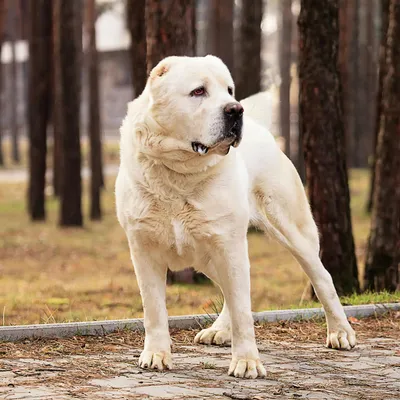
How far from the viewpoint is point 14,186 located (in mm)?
33844

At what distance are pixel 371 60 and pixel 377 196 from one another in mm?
23174

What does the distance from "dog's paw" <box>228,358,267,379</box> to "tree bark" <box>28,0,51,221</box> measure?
17.2 metres

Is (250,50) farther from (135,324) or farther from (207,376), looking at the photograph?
(207,376)

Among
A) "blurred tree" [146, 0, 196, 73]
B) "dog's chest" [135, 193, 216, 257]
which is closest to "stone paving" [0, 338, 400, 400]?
"dog's chest" [135, 193, 216, 257]

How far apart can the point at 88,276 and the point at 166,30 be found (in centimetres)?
502

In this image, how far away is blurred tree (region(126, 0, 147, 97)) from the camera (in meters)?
13.0

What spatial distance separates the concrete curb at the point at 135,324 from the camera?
6.33 m

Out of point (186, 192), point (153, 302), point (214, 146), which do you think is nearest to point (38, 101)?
point (153, 302)

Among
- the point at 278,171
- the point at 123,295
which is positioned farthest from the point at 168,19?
the point at 278,171

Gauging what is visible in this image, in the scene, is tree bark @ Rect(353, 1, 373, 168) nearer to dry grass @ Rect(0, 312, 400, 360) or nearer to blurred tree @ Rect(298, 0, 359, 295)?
blurred tree @ Rect(298, 0, 359, 295)

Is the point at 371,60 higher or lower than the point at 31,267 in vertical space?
higher

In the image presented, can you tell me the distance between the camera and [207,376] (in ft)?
17.6

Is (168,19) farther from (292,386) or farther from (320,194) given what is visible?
(292,386)

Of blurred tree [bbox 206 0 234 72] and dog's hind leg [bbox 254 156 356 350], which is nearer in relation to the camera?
dog's hind leg [bbox 254 156 356 350]
